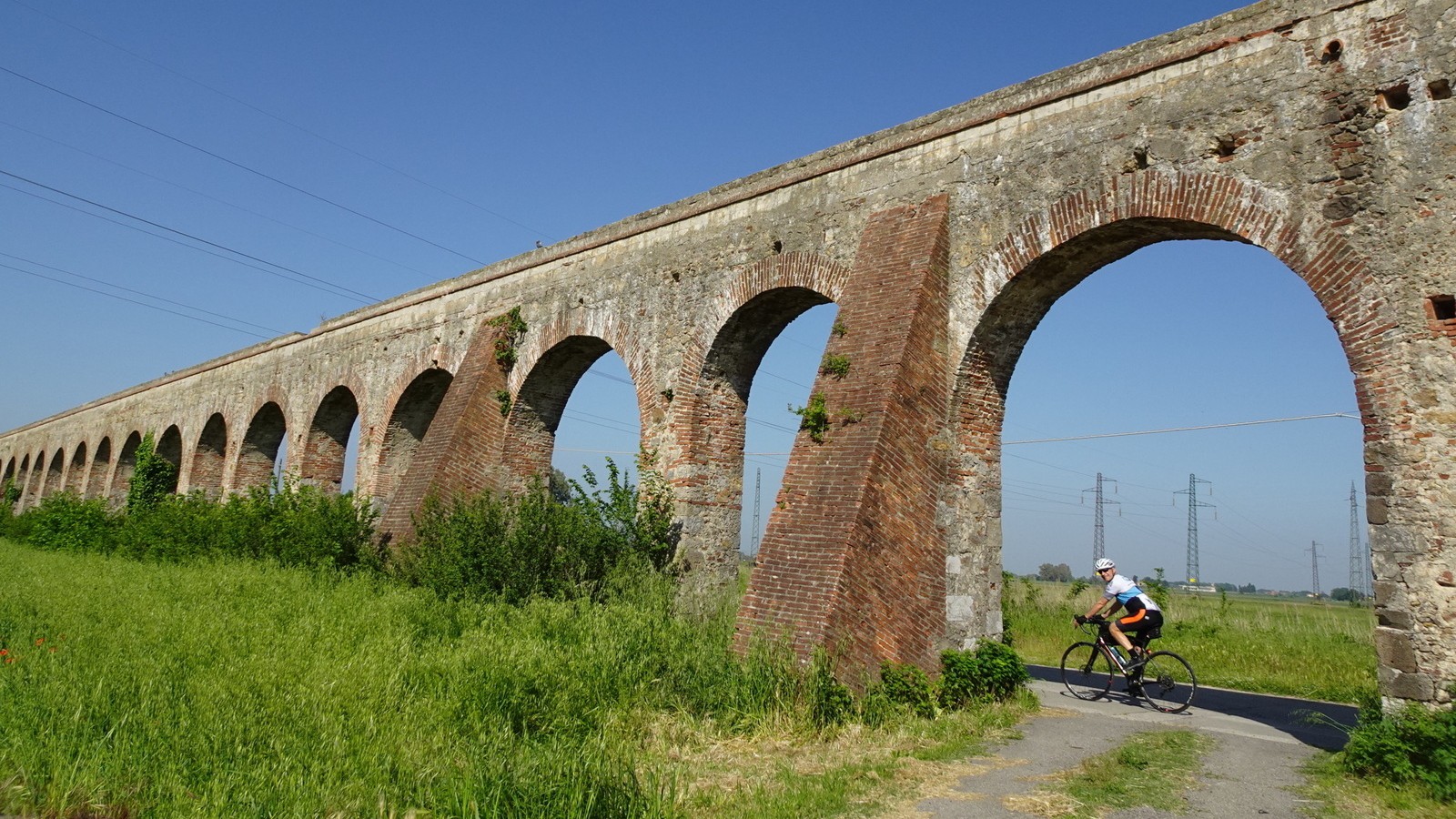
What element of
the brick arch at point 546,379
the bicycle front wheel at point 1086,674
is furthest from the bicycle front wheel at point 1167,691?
the brick arch at point 546,379

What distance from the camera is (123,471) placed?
31.7m

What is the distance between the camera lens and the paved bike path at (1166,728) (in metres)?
5.16

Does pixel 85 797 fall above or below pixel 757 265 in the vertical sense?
below

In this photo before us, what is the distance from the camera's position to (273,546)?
13742mm

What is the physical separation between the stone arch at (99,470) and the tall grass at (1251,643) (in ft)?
106

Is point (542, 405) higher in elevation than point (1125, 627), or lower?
higher

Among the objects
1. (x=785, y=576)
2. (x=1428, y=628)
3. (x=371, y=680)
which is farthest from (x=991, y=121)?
(x=371, y=680)

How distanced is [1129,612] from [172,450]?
1128 inches

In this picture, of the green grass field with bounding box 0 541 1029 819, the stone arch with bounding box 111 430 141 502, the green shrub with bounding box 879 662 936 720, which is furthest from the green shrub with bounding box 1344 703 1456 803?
the stone arch with bounding box 111 430 141 502

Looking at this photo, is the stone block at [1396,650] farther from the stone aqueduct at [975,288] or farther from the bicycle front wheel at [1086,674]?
the bicycle front wheel at [1086,674]

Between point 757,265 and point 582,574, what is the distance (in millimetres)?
4137

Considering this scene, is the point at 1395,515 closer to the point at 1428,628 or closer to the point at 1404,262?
the point at 1428,628

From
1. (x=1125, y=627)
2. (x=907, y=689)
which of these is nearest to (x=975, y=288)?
(x=1125, y=627)

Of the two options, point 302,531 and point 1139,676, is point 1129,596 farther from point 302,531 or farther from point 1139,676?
point 302,531
